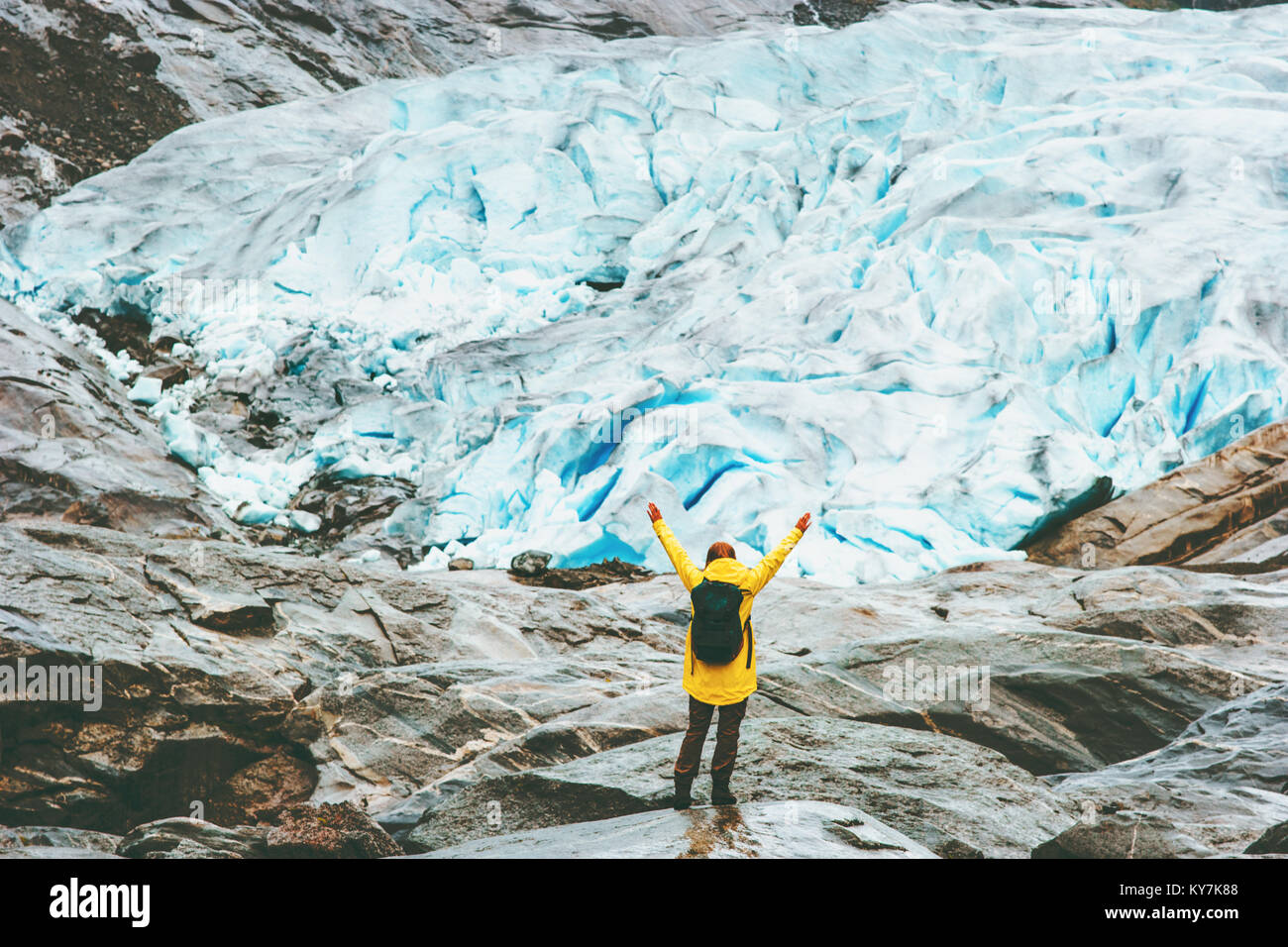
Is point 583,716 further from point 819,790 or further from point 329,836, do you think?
point 329,836

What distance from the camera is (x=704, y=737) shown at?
156 inches

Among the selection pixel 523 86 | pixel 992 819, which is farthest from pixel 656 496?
pixel 523 86

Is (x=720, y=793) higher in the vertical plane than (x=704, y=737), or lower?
lower

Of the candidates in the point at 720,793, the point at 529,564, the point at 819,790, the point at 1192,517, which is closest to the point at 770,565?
the point at 720,793

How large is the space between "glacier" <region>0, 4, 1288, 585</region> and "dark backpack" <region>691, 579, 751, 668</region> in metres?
7.11

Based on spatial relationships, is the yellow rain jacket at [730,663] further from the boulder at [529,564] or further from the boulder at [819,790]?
the boulder at [529,564]

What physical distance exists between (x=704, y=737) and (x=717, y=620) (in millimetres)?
538

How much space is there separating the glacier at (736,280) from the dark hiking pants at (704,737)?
269 inches

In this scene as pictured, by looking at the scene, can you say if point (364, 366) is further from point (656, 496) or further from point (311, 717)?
point (311, 717)

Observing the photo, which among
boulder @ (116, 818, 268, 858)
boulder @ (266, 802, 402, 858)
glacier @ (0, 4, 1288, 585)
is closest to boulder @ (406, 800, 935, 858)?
boulder @ (266, 802, 402, 858)

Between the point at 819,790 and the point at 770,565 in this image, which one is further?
the point at 819,790

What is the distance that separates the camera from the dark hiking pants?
3.89 metres

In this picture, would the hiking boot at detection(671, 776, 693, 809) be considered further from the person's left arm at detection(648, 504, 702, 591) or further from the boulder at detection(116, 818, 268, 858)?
the boulder at detection(116, 818, 268, 858)

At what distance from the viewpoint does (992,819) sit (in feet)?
15.0
